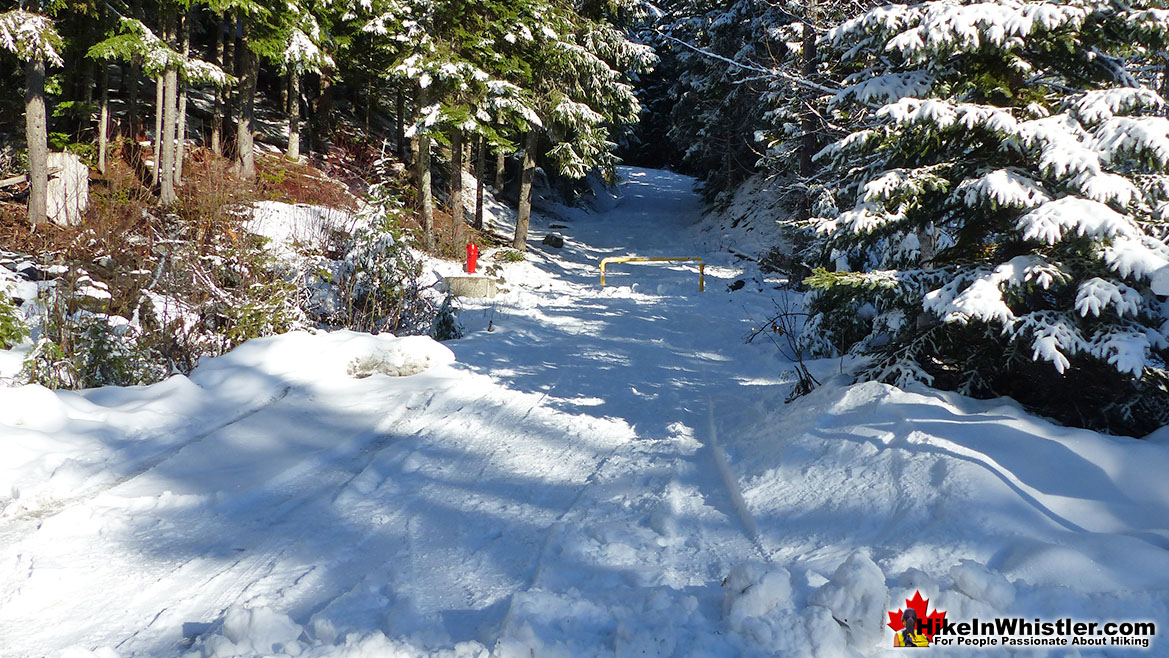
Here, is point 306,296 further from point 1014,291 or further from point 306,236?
point 1014,291

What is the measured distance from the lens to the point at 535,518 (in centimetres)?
371

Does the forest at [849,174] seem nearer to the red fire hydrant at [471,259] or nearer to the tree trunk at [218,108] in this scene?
the tree trunk at [218,108]

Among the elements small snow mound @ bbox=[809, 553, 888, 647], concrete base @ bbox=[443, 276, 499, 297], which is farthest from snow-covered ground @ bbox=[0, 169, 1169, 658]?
concrete base @ bbox=[443, 276, 499, 297]

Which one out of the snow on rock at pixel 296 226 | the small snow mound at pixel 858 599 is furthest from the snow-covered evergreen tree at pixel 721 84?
the small snow mound at pixel 858 599

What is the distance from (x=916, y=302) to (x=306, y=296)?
742 centimetres

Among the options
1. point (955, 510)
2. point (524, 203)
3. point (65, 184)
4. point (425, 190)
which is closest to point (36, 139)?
point (65, 184)

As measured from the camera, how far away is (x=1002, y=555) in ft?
9.66

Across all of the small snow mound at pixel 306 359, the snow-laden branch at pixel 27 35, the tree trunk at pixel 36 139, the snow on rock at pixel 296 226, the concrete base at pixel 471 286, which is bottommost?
the concrete base at pixel 471 286

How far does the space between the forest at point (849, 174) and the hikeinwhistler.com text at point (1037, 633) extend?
1.81 meters

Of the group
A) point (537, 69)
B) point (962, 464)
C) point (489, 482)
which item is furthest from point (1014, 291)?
→ point (537, 69)

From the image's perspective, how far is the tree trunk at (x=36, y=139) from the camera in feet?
39.2

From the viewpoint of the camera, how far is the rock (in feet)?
41.0

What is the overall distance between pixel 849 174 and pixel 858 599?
15.0 feet

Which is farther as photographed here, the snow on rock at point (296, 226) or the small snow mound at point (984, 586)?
the snow on rock at point (296, 226)
